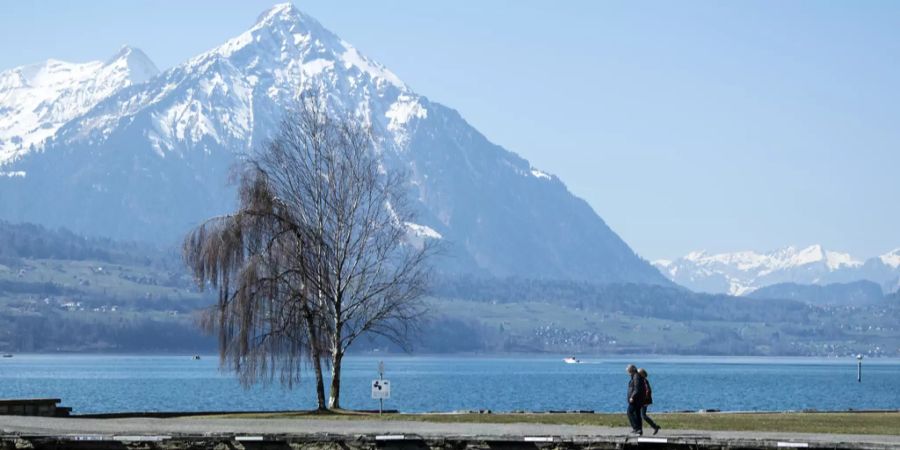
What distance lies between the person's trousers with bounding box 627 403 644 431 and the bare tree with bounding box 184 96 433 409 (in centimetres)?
1981

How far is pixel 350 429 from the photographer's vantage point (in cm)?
5125

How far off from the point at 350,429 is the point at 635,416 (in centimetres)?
948

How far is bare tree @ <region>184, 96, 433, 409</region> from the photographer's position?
6556cm

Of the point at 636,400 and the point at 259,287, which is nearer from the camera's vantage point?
the point at 636,400

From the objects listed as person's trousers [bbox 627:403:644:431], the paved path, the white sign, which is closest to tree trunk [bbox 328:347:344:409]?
the white sign

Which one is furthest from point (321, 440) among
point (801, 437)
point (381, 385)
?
point (381, 385)

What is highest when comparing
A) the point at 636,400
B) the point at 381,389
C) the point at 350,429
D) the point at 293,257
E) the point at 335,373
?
the point at 293,257

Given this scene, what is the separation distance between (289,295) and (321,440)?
68.6 feet

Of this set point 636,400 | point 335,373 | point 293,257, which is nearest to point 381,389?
point 335,373

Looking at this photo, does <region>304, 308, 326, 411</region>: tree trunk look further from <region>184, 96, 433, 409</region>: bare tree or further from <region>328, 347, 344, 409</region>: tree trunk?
<region>328, 347, 344, 409</region>: tree trunk

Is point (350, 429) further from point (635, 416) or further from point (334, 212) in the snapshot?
point (334, 212)

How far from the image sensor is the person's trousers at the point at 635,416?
156 ft

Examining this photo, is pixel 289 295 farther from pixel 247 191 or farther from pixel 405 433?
pixel 405 433

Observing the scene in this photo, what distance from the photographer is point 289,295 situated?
215 feet
